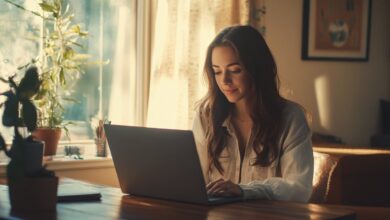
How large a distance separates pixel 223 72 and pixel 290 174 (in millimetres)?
456

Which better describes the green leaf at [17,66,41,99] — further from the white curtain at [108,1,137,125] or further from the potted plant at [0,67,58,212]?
the white curtain at [108,1,137,125]

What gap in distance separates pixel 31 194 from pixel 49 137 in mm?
1340

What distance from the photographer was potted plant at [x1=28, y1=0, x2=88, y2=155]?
3000 millimetres

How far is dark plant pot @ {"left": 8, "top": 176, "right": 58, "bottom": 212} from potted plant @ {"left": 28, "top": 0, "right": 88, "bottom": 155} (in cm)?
129

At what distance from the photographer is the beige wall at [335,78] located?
165 inches

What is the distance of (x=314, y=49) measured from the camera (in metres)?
4.38

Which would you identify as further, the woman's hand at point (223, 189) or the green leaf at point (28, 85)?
the woman's hand at point (223, 189)

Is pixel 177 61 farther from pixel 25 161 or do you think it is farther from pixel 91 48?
pixel 25 161

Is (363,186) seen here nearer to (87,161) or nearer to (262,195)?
(262,195)

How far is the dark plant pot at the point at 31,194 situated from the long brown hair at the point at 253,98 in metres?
0.85

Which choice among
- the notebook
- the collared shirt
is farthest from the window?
the notebook

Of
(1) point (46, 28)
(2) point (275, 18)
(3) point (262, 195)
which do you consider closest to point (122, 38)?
(1) point (46, 28)

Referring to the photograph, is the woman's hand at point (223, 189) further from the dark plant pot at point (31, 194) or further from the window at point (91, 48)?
the window at point (91, 48)

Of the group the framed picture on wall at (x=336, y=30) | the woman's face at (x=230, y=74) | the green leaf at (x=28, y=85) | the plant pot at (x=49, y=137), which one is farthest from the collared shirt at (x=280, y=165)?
the framed picture on wall at (x=336, y=30)
